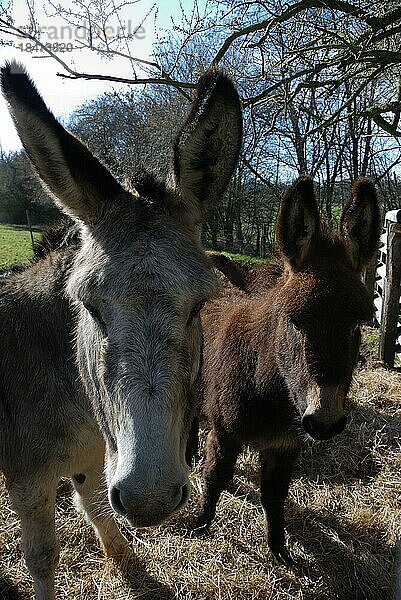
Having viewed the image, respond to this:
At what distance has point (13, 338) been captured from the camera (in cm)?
270

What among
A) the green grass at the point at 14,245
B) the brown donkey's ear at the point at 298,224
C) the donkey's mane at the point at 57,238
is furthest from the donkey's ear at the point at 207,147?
the green grass at the point at 14,245

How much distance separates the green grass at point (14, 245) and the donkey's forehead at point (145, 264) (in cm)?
1447

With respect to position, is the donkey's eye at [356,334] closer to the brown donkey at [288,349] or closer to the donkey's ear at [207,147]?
the brown donkey at [288,349]

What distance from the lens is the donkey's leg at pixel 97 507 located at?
3.15m

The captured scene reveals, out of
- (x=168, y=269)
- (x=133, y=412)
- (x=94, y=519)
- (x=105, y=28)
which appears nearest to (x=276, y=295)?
(x=168, y=269)

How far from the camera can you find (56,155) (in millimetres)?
1911

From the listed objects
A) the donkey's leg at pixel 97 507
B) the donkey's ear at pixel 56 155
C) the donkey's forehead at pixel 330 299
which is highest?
the donkey's ear at pixel 56 155

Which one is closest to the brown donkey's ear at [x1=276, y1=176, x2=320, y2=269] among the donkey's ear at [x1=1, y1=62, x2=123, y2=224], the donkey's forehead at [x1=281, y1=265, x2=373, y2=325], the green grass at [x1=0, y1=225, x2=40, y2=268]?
the donkey's forehead at [x1=281, y1=265, x2=373, y2=325]

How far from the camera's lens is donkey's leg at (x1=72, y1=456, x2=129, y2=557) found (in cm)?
315

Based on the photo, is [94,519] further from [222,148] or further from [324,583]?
[222,148]

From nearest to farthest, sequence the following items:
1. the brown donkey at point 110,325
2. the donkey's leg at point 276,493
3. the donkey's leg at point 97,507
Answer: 1. the brown donkey at point 110,325
2. the donkey's leg at point 97,507
3. the donkey's leg at point 276,493

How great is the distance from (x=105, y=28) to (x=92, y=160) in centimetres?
358

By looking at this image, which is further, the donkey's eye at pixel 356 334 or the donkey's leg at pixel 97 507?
the donkey's leg at pixel 97 507

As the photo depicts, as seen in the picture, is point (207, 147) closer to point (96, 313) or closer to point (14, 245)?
point (96, 313)
